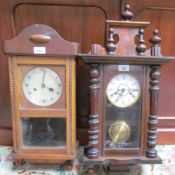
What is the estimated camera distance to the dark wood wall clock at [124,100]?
69 centimetres

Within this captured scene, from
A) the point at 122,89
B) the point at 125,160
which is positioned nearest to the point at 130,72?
the point at 122,89

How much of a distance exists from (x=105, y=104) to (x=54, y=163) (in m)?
0.28

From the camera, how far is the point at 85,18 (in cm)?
84

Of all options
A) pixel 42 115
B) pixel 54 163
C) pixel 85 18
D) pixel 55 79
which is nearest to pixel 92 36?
pixel 85 18

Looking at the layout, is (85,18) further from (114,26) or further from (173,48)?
(173,48)

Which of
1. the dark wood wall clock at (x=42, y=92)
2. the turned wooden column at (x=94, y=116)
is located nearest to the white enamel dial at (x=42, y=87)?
the dark wood wall clock at (x=42, y=92)

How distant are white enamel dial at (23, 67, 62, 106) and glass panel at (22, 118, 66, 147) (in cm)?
7

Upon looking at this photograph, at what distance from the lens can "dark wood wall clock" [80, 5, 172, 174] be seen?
2.26 ft

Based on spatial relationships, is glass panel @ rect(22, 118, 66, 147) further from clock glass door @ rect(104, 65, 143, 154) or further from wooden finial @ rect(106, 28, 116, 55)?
wooden finial @ rect(106, 28, 116, 55)

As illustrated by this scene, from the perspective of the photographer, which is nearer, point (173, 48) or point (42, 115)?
point (42, 115)

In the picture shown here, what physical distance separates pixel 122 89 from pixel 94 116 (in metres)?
0.12

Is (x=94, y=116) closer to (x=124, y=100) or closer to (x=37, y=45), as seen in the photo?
(x=124, y=100)

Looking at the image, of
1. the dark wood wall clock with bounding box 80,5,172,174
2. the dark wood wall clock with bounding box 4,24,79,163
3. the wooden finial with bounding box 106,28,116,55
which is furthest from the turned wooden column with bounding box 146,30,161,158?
the dark wood wall clock with bounding box 4,24,79,163

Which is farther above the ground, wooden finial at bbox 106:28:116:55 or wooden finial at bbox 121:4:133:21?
wooden finial at bbox 121:4:133:21
